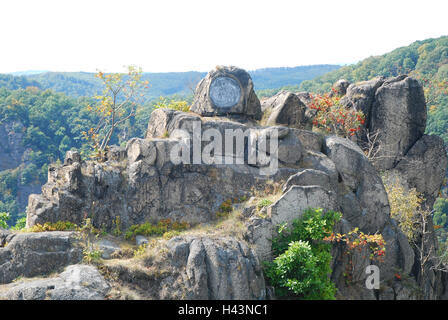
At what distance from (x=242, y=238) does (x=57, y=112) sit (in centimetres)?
6468

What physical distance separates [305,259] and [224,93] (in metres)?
7.46

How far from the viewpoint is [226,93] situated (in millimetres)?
17266

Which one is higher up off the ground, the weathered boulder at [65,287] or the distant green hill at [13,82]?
the distant green hill at [13,82]

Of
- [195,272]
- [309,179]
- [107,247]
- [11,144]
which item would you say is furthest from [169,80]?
[195,272]

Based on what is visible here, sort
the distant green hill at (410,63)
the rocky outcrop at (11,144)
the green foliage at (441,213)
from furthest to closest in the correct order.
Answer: the rocky outcrop at (11,144) < the distant green hill at (410,63) < the green foliage at (441,213)

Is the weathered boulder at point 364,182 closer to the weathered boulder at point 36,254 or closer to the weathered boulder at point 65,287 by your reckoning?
the weathered boulder at point 65,287

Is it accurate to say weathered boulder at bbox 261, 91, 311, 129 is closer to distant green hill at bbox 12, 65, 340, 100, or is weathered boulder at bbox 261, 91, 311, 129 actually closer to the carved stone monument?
the carved stone monument

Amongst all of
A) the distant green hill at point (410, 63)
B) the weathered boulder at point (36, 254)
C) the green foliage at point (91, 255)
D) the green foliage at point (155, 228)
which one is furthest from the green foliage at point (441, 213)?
the weathered boulder at point (36, 254)

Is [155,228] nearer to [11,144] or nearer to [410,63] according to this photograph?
[410,63]

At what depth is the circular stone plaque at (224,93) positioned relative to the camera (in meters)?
17.2

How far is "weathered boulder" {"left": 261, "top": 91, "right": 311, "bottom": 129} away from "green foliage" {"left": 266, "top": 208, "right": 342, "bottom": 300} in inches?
193

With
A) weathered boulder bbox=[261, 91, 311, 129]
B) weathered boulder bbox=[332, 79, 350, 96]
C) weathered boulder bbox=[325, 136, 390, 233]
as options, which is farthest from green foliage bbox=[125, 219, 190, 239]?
weathered boulder bbox=[332, 79, 350, 96]

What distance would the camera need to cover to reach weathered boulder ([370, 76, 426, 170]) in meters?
20.8

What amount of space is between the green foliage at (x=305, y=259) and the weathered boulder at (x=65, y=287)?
4.66m
